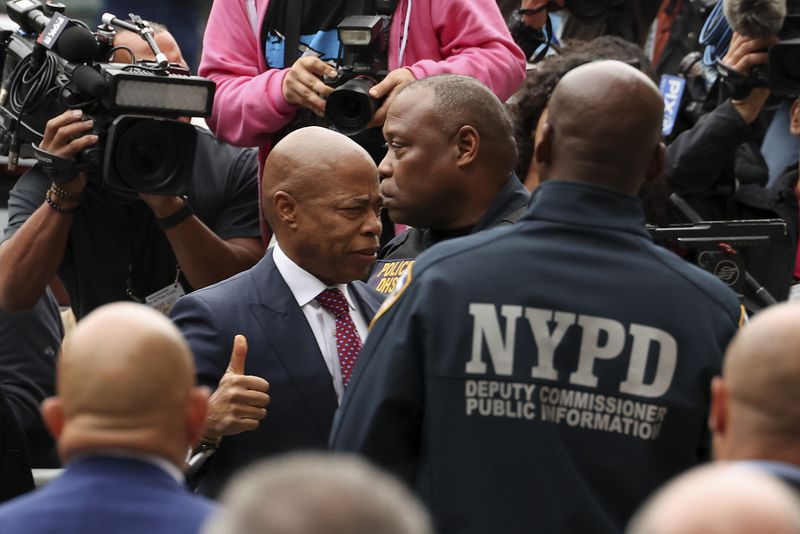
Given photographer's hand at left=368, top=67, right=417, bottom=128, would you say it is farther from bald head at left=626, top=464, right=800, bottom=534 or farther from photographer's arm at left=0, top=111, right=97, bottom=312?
bald head at left=626, top=464, right=800, bottom=534

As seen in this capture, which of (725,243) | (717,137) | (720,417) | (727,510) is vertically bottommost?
(725,243)

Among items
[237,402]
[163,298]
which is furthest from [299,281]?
[163,298]

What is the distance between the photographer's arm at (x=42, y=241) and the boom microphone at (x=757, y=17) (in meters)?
2.39

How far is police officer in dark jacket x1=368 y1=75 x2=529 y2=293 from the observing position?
416 cm

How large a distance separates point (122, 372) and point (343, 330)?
5.49ft

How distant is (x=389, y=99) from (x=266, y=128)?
1.48 ft

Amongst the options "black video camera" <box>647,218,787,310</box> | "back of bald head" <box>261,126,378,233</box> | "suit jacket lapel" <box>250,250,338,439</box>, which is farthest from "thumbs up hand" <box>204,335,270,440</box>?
"black video camera" <box>647,218,787,310</box>

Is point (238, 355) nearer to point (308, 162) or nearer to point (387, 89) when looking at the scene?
point (308, 162)

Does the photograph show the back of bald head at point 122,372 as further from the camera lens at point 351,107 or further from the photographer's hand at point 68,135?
the photographer's hand at point 68,135

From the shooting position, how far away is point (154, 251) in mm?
5121

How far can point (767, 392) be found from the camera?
2350 mm

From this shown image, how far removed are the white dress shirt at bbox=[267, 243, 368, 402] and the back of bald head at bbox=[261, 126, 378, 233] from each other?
141mm

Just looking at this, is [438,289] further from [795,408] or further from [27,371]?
[27,371]

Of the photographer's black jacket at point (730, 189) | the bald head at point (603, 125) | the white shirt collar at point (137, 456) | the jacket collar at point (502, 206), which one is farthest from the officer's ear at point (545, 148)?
the photographer's black jacket at point (730, 189)
